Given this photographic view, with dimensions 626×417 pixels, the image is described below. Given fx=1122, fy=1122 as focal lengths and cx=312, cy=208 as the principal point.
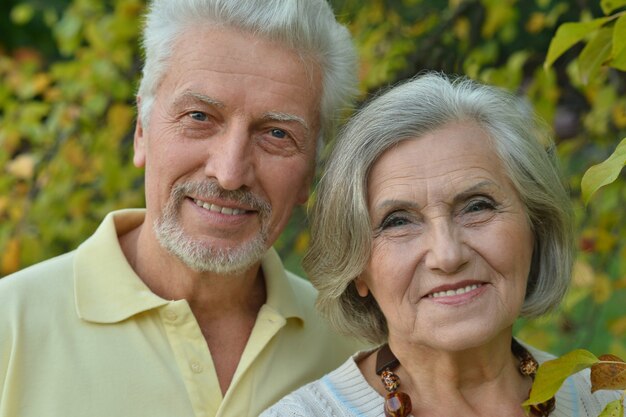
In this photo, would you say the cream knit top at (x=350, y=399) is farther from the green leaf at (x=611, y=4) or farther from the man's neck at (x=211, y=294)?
the green leaf at (x=611, y=4)

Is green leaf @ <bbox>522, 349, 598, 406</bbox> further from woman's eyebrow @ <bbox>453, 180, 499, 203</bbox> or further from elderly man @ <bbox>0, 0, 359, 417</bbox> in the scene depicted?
elderly man @ <bbox>0, 0, 359, 417</bbox>

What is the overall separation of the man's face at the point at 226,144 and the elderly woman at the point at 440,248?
0.55 feet

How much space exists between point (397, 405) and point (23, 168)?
2.57 meters

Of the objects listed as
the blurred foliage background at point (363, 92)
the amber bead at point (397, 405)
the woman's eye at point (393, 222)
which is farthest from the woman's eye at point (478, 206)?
the blurred foliage background at point (363, 92)

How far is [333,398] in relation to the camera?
109 inches

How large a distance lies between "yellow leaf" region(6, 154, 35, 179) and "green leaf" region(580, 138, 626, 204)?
310cm

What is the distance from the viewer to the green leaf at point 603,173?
2.13 metres

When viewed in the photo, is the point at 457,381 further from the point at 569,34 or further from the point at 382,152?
the point at 569,34

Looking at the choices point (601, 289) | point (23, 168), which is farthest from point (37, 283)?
point (601, 289)

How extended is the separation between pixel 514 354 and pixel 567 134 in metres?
2.10

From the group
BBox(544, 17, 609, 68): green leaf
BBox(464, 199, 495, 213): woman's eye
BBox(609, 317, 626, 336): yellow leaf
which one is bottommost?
BBox(609, 317, 626, 336): yellow leaf

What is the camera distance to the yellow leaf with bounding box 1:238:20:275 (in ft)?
15.0

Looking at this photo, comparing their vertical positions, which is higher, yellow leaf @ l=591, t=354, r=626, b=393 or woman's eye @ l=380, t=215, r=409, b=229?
woman's eye @ l=380, t=215, r=409, b=229

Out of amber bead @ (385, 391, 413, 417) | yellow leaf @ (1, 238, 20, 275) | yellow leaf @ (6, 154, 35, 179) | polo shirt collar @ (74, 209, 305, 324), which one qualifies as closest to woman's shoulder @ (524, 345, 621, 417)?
amber bead @ (385, 391, 413, 417)
